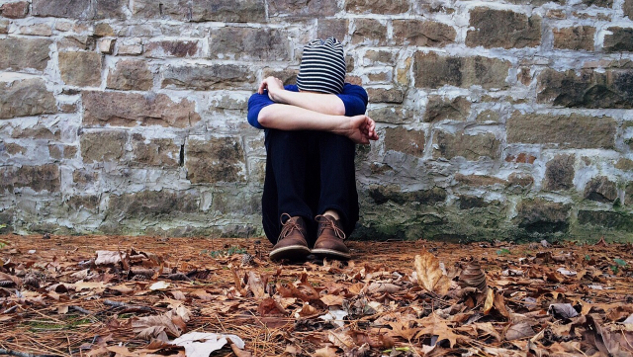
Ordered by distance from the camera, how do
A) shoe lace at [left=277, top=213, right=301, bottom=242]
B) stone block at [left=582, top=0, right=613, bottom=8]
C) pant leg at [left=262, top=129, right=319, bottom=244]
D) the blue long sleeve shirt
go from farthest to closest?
stone block at [left=582, top=0, right=613, bottom=8]
the blue long sleeve shirt
pant leg at [left=262, top=129, right=319, bottom=244]
shoe lace at [left=277, top=213, right=301, bottom=242]

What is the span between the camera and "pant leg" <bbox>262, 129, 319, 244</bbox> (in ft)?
9.00

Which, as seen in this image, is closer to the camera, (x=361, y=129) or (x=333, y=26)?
(x=361, y=129)

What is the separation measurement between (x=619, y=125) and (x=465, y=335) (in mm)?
2726

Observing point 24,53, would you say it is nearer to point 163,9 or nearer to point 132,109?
point 132,109

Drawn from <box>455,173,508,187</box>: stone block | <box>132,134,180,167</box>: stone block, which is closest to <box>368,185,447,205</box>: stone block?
<box>455,173,508,187</box>: stone block

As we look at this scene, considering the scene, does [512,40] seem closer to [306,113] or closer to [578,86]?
[578,86]

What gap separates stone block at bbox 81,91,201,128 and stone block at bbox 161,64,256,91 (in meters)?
0.11

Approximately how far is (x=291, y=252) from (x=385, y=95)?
1.40 m

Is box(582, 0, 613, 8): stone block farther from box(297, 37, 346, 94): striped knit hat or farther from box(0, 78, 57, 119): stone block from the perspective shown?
box(0, 78, 57, 119): stone block

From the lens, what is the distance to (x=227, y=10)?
11.4 ft

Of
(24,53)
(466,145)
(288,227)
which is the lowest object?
(288,227)

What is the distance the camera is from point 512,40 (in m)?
3.48

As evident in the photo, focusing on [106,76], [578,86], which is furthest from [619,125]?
[106,76]

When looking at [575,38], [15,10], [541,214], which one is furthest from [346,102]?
[15,10]
